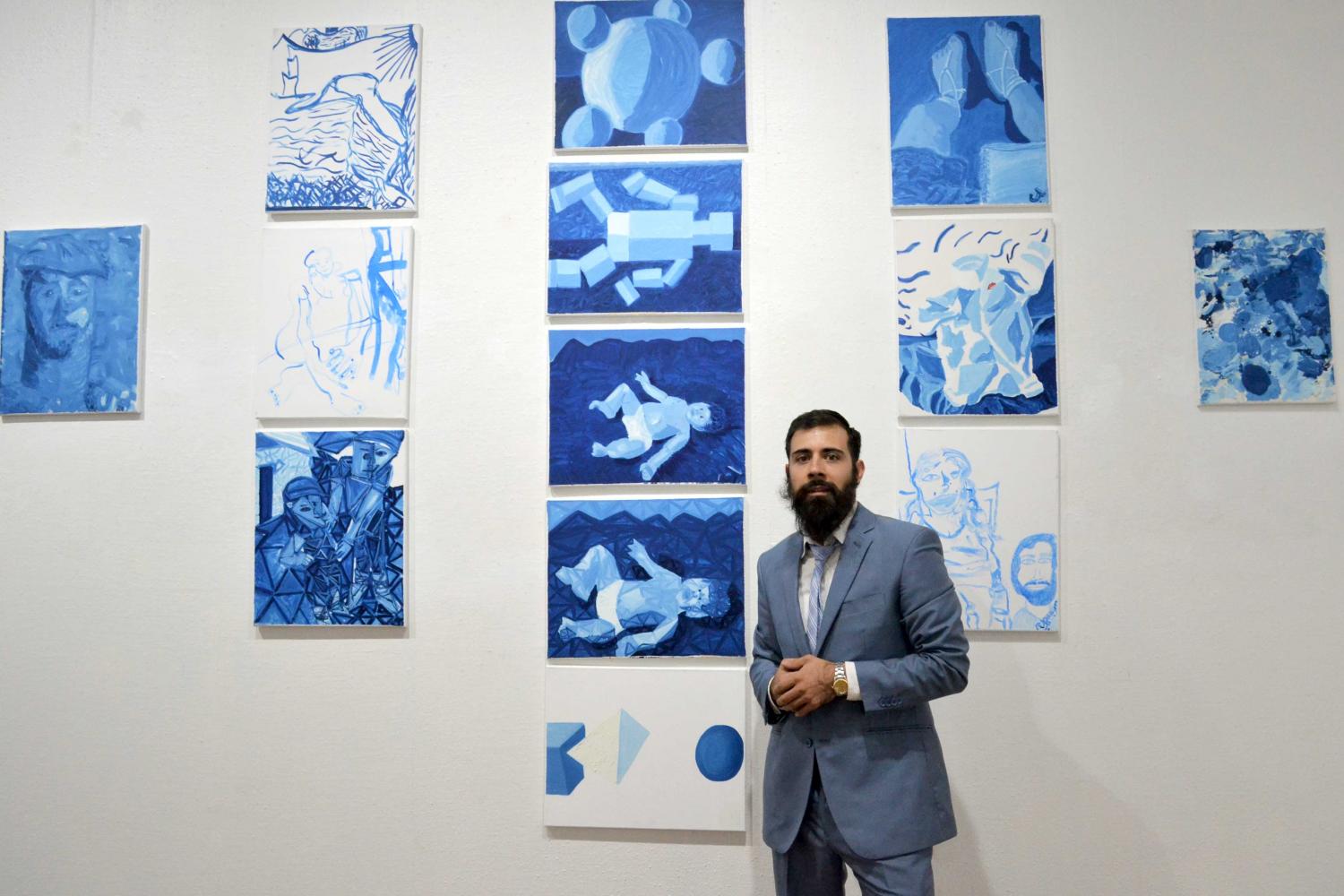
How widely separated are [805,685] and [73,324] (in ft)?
9.21

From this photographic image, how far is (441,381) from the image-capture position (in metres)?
3.15

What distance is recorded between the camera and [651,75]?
3.14 m

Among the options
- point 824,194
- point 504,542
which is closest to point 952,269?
point 824,194

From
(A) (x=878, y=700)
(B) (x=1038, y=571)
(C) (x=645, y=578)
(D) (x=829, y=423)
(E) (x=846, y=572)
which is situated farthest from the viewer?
(C) (x=645, y=578)

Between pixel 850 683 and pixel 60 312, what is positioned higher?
pixel 60 312

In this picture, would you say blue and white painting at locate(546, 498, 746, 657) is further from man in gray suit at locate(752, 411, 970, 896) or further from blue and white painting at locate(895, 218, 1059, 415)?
blue and white painting at locate(895, 218, 1059, 415)

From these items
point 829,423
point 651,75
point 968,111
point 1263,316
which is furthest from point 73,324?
point 1263,316

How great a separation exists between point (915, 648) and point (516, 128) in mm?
2151

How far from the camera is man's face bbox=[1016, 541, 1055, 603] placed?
2.92 m

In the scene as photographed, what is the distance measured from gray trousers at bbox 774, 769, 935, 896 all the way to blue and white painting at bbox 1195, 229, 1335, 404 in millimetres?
1763

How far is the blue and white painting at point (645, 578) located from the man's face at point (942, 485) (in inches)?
23.6

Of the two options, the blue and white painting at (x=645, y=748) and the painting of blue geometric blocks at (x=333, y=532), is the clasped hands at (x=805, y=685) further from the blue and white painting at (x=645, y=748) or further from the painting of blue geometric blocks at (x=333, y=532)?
the painting of blue geometric blocks at (x=333, y=532)

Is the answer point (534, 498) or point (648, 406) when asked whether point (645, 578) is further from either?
point (648, 406)

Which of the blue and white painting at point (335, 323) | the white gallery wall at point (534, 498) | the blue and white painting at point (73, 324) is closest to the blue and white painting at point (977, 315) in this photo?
the white gallery wall at point (534, 498)
